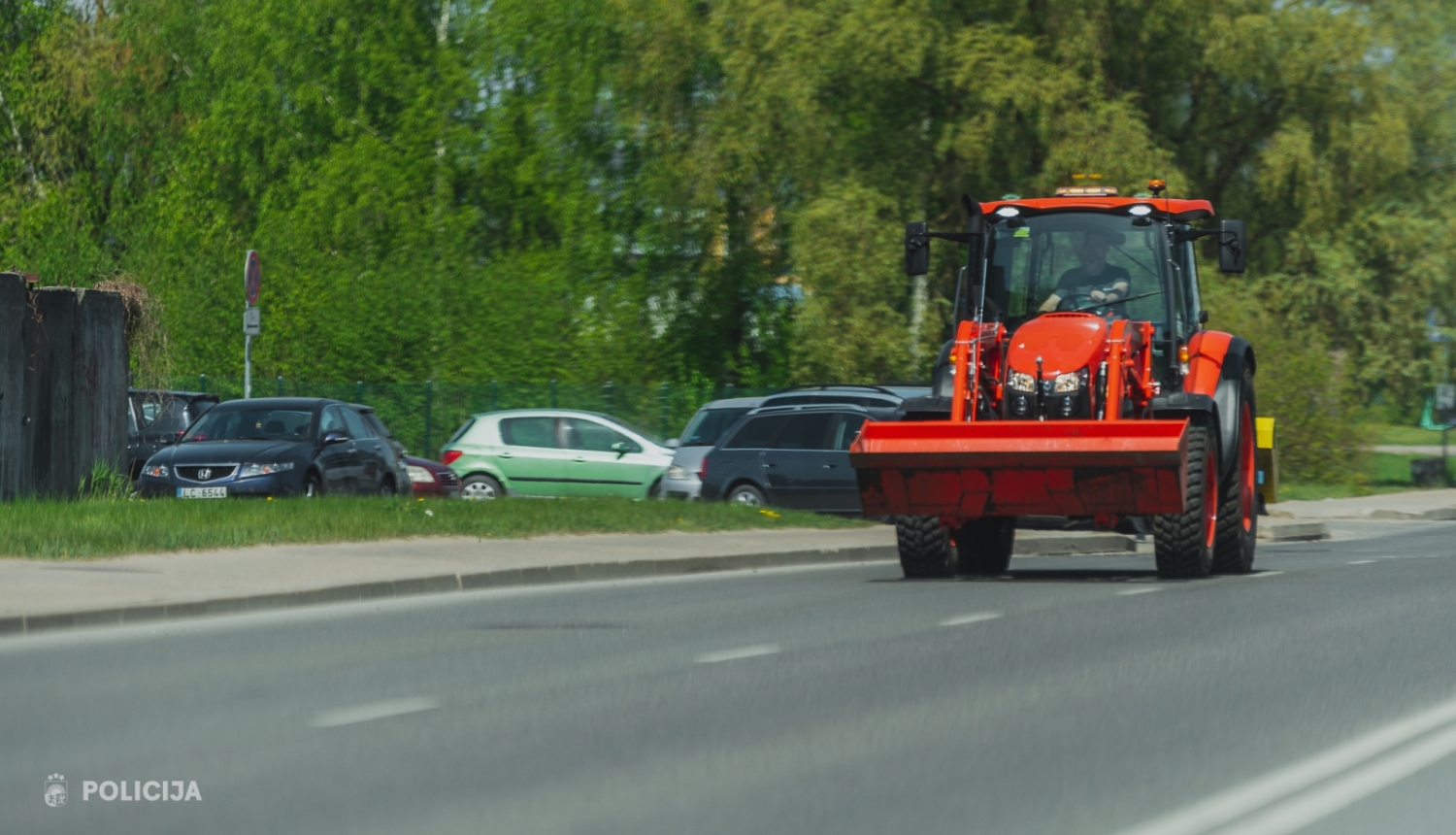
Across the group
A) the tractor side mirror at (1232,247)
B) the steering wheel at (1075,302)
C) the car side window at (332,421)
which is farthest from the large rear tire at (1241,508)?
the car side window at (332,421)

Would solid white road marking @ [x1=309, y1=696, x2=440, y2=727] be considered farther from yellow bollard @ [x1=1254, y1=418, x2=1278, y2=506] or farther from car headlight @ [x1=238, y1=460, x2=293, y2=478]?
car headlight @ [x1=238, y1=460, x2=293, y2=478]

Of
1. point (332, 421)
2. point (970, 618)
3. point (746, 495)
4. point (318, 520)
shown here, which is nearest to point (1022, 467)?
point (970, 618)

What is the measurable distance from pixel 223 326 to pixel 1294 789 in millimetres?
37463

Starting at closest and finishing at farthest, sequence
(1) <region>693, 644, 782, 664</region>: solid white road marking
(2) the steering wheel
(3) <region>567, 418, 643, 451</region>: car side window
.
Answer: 1. (1) <region>693, 644, 782, 664</region>: solid white road marking
2. (2) the steering wheel
3. (3) <region>567, 418, 643, 451</region>: car side window

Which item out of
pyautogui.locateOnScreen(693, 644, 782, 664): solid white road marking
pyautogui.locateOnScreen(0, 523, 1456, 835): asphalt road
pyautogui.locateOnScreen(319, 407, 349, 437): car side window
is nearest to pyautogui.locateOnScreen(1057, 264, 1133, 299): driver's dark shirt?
pyautogui.locateOnScreen(0, 523, 1456, 835): asphalt road

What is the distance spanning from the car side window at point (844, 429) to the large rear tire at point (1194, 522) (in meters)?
8.38

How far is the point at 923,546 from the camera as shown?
15641mm

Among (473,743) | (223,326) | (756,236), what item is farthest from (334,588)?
(223,326)

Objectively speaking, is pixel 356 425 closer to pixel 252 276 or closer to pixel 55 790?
pixel 252 276

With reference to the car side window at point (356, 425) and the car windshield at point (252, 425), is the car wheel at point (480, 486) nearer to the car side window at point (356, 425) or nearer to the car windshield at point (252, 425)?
the car side window at point (356, 425)

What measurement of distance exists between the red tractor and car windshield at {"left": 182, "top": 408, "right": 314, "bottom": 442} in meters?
9.54

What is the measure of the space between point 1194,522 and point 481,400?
24.8m

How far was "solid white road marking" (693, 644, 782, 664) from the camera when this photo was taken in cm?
1014

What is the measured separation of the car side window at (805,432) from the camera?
23.9 metres
